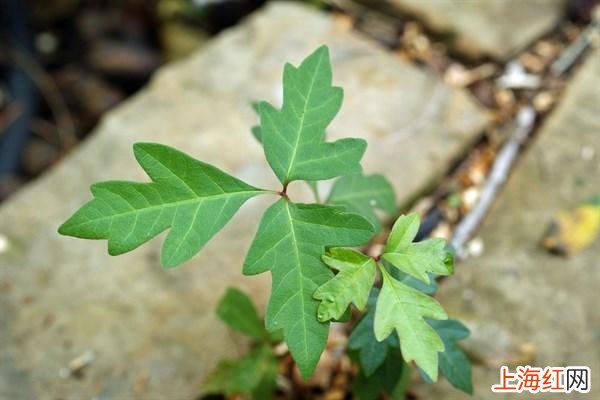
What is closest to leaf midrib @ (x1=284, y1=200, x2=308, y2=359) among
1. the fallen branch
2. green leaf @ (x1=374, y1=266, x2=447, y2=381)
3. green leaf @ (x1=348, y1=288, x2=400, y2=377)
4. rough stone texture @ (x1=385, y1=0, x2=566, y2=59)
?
green leaf @ (x1=374, y1=266, x2=447, y2=381)

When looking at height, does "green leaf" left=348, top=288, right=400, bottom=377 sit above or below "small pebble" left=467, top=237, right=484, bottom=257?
above

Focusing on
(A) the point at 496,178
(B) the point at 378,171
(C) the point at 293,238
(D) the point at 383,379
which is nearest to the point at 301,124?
(C) the point at 293,238

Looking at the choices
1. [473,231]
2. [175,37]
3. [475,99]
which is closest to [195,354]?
[473,231]

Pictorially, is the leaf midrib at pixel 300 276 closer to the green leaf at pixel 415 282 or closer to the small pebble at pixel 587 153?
the green leaf at pixel 415 282

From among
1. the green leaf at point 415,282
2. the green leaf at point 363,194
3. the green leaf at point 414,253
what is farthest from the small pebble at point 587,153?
the green leaf at point 414,253

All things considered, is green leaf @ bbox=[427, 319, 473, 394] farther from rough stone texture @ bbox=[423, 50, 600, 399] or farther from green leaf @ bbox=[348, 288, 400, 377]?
rough stone texture @ bbox=[423, 50, 600, 399]
